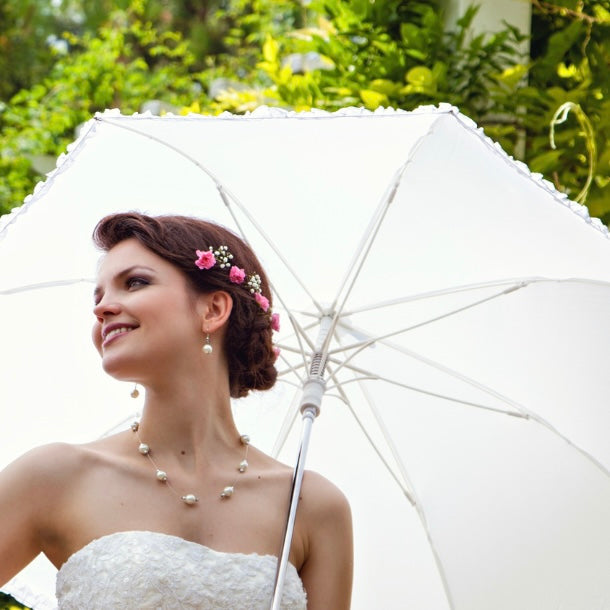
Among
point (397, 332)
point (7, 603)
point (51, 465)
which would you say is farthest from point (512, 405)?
point (7, 603)

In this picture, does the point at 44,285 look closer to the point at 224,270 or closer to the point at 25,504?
Answer: the point at 224,270

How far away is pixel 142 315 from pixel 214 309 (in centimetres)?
21

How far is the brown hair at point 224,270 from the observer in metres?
2.70

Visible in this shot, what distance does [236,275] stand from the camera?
2756 millimetres

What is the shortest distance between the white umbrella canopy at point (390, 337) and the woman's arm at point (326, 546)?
30 centimetres

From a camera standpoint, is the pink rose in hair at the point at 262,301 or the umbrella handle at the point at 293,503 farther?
the pink rose in hair at the point at 262,301

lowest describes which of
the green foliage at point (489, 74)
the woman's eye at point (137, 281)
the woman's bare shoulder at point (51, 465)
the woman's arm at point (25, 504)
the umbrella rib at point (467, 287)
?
the woman's arm at point (25, 504)

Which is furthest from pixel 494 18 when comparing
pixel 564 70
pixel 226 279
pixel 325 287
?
pixel 226 279

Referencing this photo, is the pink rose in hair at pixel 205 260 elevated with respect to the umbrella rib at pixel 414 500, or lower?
elevated

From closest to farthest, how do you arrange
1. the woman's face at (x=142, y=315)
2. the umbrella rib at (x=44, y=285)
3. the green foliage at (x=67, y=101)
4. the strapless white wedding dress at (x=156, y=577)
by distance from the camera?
1. the strapless white wedding dress at (x=156, y=577)
2. the woman's face at (x=142, y=315)
3. the umbrella rib at (x=44, y=285)
4. the green foliage at (x=67, y=101)

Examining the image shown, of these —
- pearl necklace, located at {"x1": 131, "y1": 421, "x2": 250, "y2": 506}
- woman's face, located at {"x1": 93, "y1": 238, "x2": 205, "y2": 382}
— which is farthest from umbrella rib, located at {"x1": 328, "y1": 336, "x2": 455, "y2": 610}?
woman's face, located at {"x1": 93, "y1": 238, "x2": 205, "y2": 382}

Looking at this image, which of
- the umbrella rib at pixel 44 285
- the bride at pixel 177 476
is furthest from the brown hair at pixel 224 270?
the umbrella rib at pixel 44 285

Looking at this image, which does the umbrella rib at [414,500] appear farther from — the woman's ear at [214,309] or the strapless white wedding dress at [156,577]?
the strapless white wedding dress at [156,577]

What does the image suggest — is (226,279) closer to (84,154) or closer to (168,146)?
(168,146)
